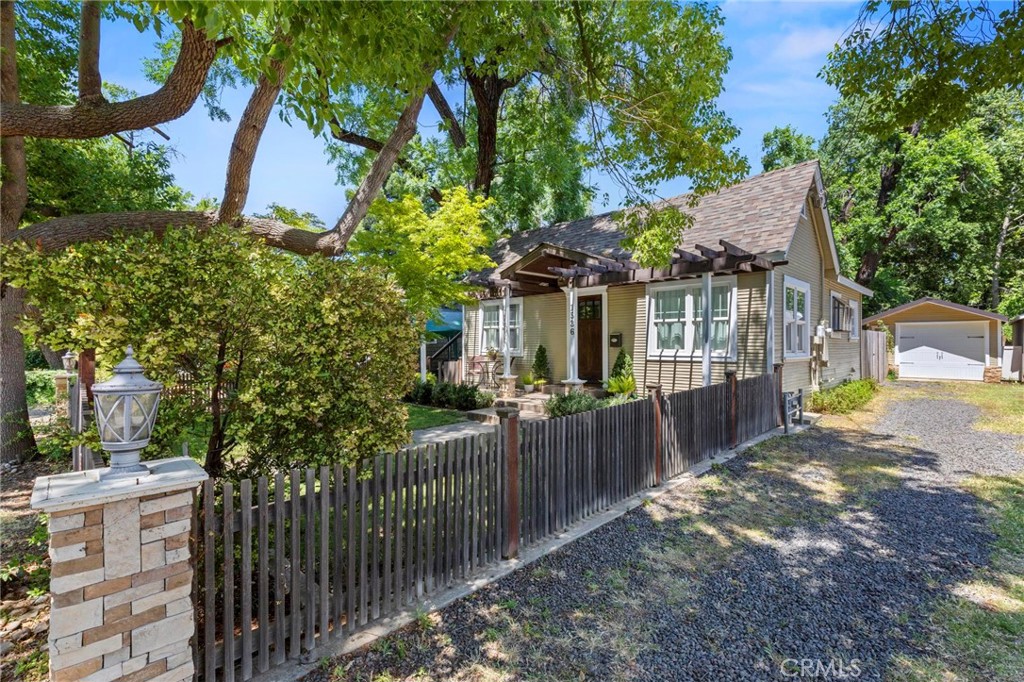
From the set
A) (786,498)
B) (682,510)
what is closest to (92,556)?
(682,510)

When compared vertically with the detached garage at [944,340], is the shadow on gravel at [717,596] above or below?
below

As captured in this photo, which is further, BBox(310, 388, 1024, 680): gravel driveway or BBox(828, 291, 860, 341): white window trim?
BBox(828, 291, 860, 341): white window trim

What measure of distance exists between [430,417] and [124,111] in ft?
Answer: 26.4

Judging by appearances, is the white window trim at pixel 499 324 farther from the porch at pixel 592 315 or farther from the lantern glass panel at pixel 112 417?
the lantern glass panel at pixel 112 417

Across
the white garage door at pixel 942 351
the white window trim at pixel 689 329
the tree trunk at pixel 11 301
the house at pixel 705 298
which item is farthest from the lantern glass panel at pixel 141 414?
the white garage door at pixel 942 351

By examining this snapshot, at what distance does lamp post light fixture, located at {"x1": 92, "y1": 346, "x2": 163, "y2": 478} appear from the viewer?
239 centimetres

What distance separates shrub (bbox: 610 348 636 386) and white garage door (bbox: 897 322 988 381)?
1710 cm

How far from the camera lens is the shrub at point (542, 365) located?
555 inches

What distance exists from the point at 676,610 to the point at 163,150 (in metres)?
12.7

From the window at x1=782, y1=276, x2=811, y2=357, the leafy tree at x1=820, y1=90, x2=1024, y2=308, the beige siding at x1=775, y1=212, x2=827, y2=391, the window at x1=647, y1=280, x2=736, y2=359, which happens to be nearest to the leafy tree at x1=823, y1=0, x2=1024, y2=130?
the beige siding at x1=775, y1=212, x2=827, y2=391

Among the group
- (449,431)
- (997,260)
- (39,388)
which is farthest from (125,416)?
(997,260)

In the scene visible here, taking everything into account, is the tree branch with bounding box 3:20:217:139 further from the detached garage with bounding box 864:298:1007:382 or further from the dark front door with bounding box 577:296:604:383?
the detached garage with bounding box 864:298:1007:382

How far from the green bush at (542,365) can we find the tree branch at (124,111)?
10596mm

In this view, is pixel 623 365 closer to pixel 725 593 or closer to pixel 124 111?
pixel 725 593
